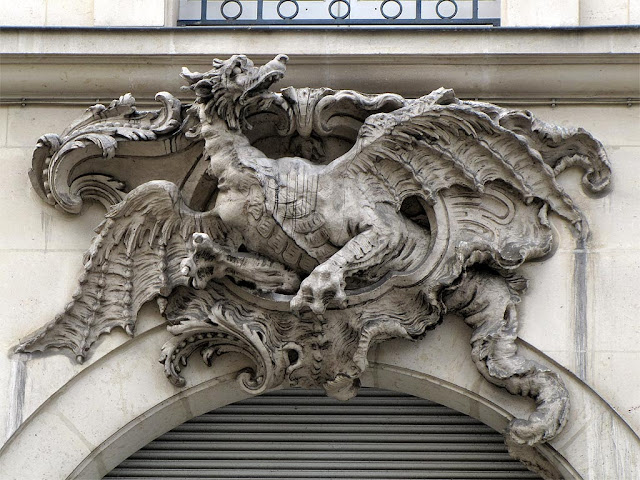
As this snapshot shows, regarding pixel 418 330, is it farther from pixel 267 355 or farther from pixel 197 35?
pixel 197 35

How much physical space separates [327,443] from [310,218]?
145 centimetres

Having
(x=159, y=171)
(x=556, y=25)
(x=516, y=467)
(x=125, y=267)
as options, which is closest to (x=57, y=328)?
(x=125, y=267)

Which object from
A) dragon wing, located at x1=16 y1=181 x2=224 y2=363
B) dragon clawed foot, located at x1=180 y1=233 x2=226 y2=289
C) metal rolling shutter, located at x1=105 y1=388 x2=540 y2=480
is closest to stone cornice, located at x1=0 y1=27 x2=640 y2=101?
dragon wing, located at x1=16 y1=181 x2=224 y2=363

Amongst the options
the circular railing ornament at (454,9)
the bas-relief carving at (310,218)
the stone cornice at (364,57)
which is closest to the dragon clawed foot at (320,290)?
the bas-relief carving at (310,218)

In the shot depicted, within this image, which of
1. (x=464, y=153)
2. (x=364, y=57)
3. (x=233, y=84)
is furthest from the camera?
(x=364, y=57)

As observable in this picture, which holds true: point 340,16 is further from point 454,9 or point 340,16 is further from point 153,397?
point 153,397

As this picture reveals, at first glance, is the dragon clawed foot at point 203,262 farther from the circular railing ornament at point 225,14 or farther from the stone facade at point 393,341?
the circular railing ornament at point 225,14

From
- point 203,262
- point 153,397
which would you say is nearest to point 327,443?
point 153,397

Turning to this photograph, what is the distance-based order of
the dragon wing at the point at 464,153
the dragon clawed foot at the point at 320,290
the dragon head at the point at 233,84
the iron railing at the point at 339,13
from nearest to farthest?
the dragon clawed foot at the point at 320,290 < the dragon head at the point at 233,84 < the dragon wing at the point at 464,153 < the iron railing at the point at 339,13

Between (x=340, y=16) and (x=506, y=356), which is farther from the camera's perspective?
(x=340, y=16)

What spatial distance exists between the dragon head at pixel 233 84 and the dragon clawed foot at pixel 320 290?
0.92 metres

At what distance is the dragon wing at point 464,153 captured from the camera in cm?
805

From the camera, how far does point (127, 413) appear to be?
8156 mm

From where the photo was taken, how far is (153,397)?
816 centimetres
